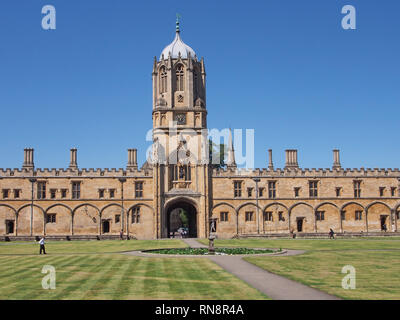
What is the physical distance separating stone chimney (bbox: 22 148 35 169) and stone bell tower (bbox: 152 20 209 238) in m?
15.6

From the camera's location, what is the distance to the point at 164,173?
57.7 metres

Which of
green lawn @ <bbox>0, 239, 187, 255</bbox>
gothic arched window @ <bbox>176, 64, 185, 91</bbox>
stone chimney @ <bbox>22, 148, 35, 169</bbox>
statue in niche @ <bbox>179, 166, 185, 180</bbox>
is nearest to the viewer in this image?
green lawn @ <bbox>0, 239, 187, 255</bbox>

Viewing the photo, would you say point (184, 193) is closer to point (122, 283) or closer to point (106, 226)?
point (106, 226)

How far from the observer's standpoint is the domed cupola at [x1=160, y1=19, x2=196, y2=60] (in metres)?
61.5

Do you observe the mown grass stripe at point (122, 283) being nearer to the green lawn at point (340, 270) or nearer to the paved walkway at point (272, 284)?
the paved walkway at point (272, 284)

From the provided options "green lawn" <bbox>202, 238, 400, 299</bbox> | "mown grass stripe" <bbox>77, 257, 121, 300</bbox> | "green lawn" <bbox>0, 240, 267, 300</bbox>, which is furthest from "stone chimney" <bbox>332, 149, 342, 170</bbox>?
"mown grass stripe" <bbox>77, 257, 121, 300</bbox>

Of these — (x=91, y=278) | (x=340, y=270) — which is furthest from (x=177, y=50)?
(x=91, y=278)

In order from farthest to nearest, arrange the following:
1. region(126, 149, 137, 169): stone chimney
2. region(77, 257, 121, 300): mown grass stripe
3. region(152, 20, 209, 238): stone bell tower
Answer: region(126, 149, 137, 169): stone chimney
region(152, 20, 209, 238): stone bell tower
region(77, 257, 121, 300): mown grass stripe

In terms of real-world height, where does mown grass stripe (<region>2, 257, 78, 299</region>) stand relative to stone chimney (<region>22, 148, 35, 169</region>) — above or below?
below

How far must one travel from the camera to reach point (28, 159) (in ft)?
197

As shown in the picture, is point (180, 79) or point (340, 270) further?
point (180, 79)

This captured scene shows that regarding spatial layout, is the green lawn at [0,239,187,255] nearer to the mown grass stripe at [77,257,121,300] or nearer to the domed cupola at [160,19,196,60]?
the mown grass stripe at [77,257,121,300]

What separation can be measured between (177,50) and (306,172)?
22621mm

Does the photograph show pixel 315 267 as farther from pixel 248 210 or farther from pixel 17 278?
pixel 248 210
